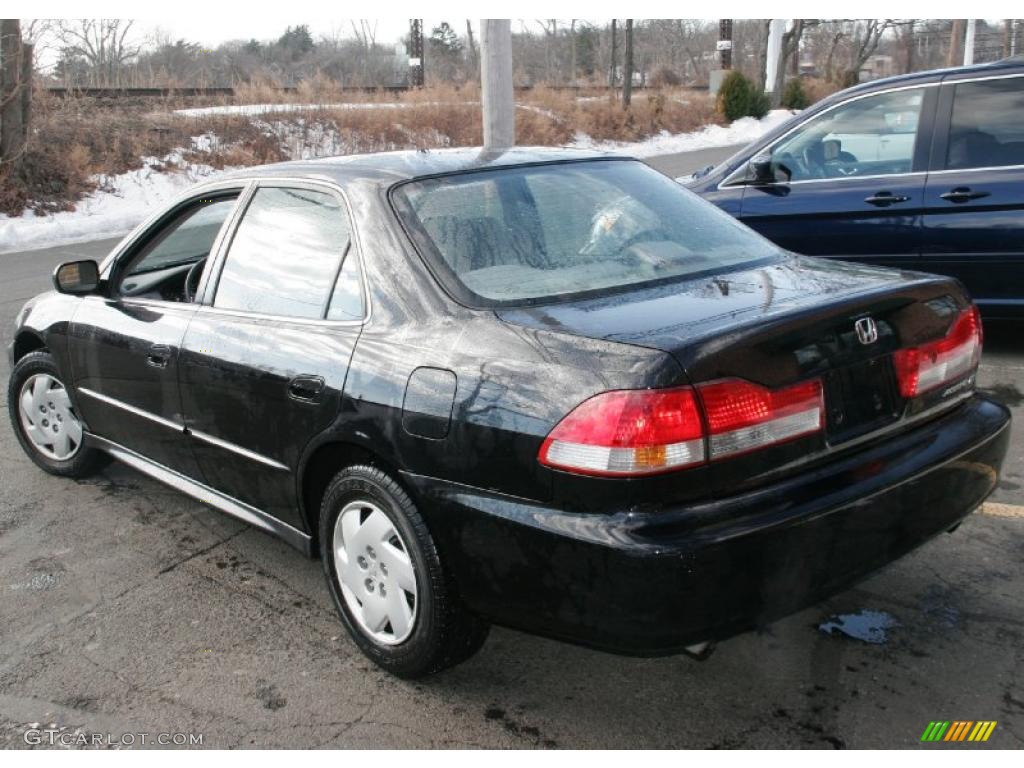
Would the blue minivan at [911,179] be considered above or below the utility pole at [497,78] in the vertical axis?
below

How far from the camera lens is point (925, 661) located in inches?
119

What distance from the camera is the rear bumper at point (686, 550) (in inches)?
95.1

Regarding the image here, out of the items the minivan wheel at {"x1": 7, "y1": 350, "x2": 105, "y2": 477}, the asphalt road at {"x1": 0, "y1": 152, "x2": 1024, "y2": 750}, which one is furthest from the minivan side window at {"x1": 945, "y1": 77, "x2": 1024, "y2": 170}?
the minivan wheel at {"x1": 7, "y1": 350, "x2": 105, "y2": 477}

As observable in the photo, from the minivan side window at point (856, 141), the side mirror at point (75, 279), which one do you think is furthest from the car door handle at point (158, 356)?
the minivan side window at point (856, 141)

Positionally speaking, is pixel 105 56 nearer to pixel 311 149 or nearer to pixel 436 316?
pixel 311 149

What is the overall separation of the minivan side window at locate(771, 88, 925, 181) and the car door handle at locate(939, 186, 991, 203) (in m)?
0.30

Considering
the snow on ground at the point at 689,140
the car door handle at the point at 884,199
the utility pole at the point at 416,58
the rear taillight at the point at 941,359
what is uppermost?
the utility pole at the point at 416,58

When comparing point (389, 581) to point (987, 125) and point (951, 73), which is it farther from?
point (951, 73)

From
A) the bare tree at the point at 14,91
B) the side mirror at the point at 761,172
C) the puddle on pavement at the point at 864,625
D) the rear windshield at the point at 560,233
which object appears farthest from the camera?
the bare tree at the point at 14,91

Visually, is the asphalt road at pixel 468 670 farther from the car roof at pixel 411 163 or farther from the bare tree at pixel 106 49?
the bare tree at pixel 106 49

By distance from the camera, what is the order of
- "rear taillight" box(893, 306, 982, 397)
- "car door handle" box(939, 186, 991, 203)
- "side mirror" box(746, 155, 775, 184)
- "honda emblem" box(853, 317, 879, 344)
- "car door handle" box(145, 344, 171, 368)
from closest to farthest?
"honda emblem" box(853, 317, 879, 344), "rear taillight" box(893, 306, 982, 397), "car door handle" box(145, 344, 171, 368), "car door handle" box(939, 186, 991, 203), "side mirror" box(746, 155, 775, 184)

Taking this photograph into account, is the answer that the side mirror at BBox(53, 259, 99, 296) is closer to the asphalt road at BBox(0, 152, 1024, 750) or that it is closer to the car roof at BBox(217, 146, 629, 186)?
the car roof at BBox(217, 146, 629, 186)

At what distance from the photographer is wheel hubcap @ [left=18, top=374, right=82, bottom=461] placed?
4785 mm

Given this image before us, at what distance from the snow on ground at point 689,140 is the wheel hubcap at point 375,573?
27197 millimetres
